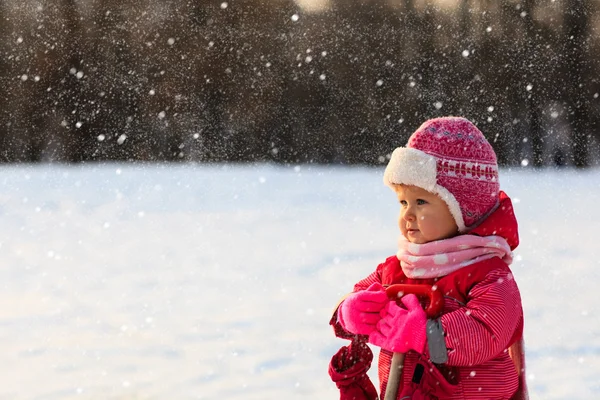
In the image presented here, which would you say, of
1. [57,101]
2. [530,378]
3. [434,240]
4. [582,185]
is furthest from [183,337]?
[57,101]

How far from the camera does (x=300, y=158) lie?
436 inches

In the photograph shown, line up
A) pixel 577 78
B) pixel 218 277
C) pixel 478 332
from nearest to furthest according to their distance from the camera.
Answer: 1. pixel 478 332
2. pixel 218 277
3. pixel 577 78

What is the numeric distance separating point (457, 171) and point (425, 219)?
0.14 metres

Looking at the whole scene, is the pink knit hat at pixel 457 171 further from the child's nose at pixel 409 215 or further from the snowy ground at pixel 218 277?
the snowy ground at pixel 218 277

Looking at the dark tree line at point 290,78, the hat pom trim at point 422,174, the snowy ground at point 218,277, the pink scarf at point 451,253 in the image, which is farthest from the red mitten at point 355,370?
the dark tree line at point 290,78

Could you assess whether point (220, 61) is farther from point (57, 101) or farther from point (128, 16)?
point (57, 101)

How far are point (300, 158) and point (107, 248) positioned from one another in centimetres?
462

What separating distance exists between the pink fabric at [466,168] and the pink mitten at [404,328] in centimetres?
28

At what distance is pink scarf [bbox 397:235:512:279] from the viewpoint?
2062 mm

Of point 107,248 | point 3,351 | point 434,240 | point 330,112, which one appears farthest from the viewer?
point 330,112

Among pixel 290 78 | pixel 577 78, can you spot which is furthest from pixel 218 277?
pixel 577 78

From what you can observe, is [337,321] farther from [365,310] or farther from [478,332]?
[478,332]

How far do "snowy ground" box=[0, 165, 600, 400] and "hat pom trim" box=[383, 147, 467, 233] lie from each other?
1.55 m

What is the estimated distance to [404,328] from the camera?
6.44 ft
